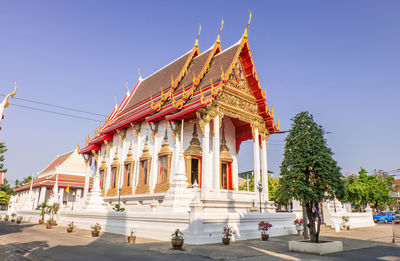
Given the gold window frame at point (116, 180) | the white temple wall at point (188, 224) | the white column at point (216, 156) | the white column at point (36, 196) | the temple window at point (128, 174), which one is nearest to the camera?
the white temple wall at point (188, 224)

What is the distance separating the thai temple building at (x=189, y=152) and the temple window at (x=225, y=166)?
2.5 inches

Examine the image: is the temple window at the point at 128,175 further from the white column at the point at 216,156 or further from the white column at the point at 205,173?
the white column at the point at 205,173

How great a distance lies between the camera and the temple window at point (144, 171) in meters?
18.0

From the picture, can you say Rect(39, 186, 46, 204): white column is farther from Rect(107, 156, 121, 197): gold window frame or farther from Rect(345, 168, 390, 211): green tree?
Rect(345, 168, 390, 211): green tree

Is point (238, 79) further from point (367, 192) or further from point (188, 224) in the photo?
point (367, 192)

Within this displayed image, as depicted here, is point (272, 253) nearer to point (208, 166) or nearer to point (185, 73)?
point (208, 166)

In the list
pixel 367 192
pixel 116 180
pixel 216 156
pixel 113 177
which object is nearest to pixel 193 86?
pixel 216 156

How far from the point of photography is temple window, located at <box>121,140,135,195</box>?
Result: 1945 centimetres

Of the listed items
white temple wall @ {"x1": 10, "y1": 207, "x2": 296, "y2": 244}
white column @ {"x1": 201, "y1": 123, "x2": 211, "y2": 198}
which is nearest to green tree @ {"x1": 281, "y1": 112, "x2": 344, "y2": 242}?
white temple wall @ {"x1": 10, "y1": 207, "x2": 296, "y2": 244}

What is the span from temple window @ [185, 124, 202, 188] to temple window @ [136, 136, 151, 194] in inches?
111

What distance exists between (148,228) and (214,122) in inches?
250

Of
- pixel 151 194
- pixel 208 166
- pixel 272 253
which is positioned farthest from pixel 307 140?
pixel 151 194

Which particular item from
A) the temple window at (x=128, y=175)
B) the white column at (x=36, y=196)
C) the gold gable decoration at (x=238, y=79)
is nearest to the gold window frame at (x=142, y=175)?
the temple window at (x=128, y=175)

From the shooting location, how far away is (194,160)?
57.0ft
